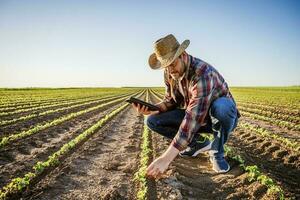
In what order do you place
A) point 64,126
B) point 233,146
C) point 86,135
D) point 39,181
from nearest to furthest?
1. point 39,181
2. point 233,146
3. point 86,135
4. point 64,126

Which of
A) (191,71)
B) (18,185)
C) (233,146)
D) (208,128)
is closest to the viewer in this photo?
(191,71)

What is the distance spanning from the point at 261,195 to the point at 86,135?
17.6ft

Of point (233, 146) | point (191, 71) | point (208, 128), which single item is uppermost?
point (191, 71)

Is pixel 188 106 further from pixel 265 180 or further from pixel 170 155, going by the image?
pixel 265 180

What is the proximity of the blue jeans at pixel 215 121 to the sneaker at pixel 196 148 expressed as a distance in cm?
13

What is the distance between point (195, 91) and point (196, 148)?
2.16 metres

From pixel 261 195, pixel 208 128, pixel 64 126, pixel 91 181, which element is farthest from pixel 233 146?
pixel 64 126

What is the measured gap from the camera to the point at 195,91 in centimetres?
342

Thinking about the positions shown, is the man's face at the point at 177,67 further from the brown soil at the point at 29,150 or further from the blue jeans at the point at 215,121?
the brown soil at the point at 29,150

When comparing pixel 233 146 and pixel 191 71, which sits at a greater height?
pixel 191 71

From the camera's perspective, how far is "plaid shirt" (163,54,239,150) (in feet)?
10.2

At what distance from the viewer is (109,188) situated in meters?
4.15

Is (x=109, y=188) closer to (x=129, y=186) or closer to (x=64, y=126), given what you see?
(x=129, y=186)

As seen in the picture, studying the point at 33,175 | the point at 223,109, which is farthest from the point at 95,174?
the point at 223,109
